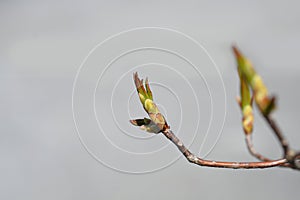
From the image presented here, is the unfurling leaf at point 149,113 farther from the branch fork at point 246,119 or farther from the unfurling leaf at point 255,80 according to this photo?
the unfurling leaf at point 255,80

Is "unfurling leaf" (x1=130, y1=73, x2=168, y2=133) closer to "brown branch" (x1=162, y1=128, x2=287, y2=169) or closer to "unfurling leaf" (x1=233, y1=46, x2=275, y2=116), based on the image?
"brown branch" (x1=162, y1=128, x2=287, y2=169)

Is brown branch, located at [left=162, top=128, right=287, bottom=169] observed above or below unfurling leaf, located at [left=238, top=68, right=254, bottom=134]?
below

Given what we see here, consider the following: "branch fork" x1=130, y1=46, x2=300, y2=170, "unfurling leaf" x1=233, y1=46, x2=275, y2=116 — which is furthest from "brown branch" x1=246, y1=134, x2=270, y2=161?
"unfurling leaf" x1=233, y1=46, x2=275, y2=116

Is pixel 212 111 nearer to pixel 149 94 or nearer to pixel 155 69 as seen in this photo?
pixel 149 94

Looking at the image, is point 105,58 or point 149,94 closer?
point 149,94

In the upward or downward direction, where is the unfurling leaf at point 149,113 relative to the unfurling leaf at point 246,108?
upward

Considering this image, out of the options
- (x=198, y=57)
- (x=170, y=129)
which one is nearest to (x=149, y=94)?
(x=170, y=129)

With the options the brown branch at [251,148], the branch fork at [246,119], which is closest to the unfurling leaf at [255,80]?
the branch fork at [246,119]

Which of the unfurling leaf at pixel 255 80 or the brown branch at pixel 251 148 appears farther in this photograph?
the brown branch at pixel 251 148

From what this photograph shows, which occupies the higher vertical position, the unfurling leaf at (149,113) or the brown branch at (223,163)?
the unfurling leaf at (149,113)
